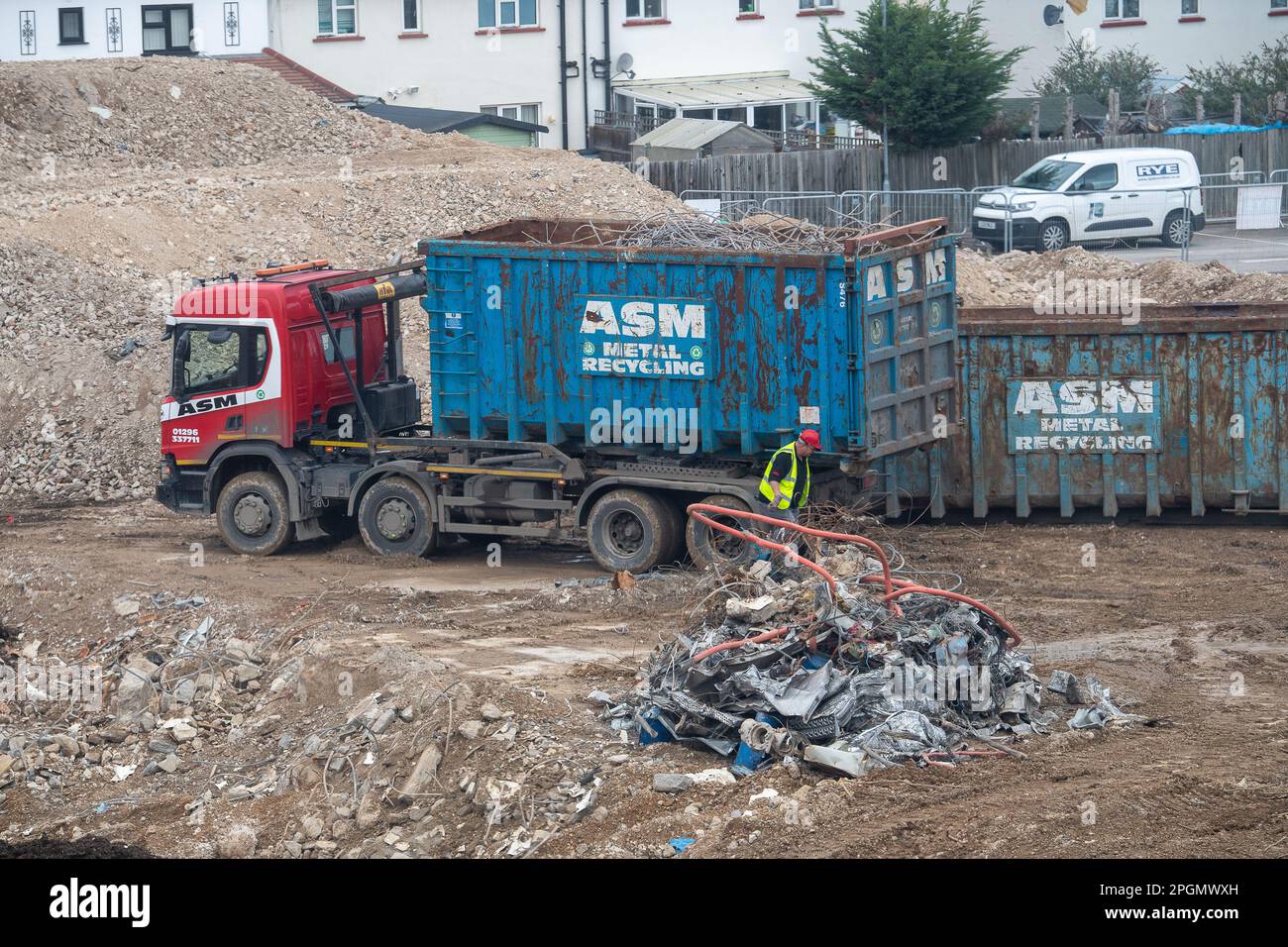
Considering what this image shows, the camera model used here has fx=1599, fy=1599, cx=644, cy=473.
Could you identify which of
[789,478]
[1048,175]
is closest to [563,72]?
[1048,175]

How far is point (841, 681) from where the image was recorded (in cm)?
945

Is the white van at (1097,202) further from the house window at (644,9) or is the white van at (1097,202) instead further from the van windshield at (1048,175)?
the house window at (644,9)

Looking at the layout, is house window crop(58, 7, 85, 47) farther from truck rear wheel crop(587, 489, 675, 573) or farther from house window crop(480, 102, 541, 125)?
truck rear wheel crop(587, 489, 675, 573)

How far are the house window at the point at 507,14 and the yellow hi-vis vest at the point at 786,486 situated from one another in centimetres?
3021

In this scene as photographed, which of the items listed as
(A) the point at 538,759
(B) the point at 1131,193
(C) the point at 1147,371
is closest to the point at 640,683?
(A) the point at 538,759

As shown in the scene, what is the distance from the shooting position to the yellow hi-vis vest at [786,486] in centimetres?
1304

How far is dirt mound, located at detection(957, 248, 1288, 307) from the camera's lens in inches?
947

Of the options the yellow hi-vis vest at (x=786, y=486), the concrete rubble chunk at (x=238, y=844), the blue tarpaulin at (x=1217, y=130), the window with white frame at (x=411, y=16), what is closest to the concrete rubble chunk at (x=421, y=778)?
the concrete rubble chunk at (x=238, y=844)

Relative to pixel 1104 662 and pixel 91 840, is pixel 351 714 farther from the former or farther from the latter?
pixel 1104 662

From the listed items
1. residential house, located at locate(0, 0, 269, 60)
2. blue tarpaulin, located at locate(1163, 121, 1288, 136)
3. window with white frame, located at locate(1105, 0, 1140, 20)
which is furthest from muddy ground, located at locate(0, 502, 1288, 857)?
window with white frame, located at locate(1105, 0, 1140, 20)

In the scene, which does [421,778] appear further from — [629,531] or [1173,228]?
[1173,228]

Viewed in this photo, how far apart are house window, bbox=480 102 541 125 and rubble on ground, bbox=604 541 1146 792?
32.7 m

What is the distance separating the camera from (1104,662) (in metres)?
11.5

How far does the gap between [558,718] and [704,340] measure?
15.7 ft
